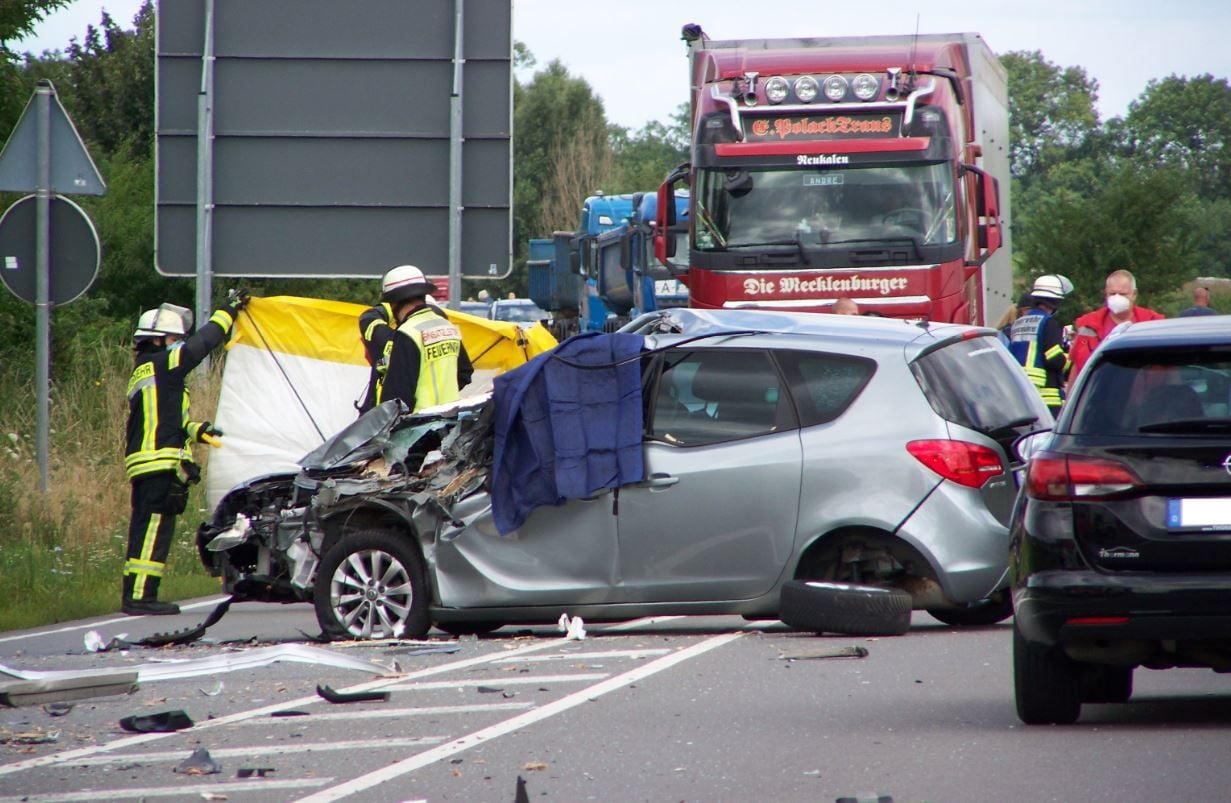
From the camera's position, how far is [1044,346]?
1559 cm

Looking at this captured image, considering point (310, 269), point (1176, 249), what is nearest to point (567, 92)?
point (1176, 249)

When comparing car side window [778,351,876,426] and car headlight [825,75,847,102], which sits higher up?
car headlight [825,75,847,102]

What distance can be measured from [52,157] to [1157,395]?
9157 millimetres

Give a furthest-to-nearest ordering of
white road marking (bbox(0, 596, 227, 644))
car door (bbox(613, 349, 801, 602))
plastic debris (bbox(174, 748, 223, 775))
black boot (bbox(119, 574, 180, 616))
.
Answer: black boot (bbox(119, 574, 180, 616)), white road marking (bbox(0, 596, 227, 644)), car door (bbox(613, 349, 801, 602)), plastic debris (bbox(174, 748, 223, 775))

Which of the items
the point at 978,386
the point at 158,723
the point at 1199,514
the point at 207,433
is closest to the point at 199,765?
the point at 158,723

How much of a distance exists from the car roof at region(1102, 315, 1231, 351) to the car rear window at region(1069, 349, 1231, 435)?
33mm

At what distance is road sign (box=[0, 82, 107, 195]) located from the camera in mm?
14164

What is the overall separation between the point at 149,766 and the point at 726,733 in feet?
6.81

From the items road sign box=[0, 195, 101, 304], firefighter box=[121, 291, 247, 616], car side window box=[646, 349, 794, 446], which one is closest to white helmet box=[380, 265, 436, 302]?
firefighter box=[121, 291, 247, 616]

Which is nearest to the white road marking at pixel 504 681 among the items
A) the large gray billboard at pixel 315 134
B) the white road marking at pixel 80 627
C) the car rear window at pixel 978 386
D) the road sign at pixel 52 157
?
the car rear window at pixel 978 386

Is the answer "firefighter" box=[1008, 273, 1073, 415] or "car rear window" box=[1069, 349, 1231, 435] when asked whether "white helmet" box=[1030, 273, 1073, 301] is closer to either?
"firefighter" box=[1008, 273, 1073, 415]

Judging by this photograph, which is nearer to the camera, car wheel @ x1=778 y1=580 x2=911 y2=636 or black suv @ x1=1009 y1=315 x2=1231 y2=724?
black suv @ x1=1009 y1=315 x2=1231 y2=724

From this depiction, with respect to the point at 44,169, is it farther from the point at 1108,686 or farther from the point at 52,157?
the point at 1108,686

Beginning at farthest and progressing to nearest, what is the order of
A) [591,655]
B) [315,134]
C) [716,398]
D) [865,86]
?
[865,86] → [315,134] → [716,398] → [591,655]
